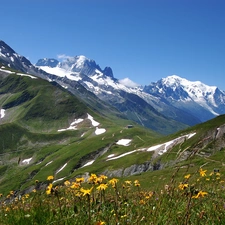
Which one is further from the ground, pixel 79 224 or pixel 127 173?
pixel 79 224

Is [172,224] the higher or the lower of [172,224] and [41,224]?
the lower

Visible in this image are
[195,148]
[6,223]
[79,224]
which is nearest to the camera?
[195,148]

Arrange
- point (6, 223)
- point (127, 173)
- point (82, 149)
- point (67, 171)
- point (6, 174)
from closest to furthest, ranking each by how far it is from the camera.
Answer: point (6, 223) < point (127, 173) < point (67, 171) < point (82, 149) < point (6, 174)

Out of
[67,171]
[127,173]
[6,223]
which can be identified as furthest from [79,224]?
[67,171]

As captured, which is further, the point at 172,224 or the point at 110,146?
the point at 110,146

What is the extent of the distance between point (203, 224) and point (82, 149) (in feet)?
588

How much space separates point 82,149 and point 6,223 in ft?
587

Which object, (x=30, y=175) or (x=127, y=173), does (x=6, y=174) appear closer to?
(x=30, y=175)

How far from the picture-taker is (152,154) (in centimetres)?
11525

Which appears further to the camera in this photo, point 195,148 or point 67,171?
point 67,171

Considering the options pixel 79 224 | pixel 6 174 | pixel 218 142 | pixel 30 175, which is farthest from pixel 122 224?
pixel 6 174

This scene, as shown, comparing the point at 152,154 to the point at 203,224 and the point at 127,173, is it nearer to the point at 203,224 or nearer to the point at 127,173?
the point at 127,173

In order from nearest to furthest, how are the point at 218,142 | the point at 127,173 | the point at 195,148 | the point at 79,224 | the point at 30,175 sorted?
1. the point at 195,148
2. the point at 79,224
3. the point at 218,142
4. the point at 127,173
5. the point at 30,175

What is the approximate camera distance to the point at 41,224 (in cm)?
512
